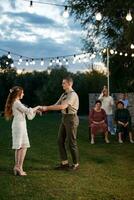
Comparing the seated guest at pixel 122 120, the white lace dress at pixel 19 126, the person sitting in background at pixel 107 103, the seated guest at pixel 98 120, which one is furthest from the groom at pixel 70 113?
the person sitting in background at pixel 107 103

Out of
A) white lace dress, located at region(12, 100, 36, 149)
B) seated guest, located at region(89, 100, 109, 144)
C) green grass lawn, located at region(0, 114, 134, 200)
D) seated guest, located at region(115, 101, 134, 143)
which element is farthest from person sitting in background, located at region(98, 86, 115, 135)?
white lace dress, located at region(12, 100, 36, 149)

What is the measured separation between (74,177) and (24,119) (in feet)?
4.73

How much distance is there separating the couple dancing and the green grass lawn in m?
0.30

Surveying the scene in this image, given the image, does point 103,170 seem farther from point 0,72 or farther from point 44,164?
point 0,72

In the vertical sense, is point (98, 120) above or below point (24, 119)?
below

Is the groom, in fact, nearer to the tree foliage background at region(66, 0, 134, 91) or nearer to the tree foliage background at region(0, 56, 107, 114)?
the tree foliage background at region(66, 0, 134, 91)

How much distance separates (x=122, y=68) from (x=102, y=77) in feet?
37.0

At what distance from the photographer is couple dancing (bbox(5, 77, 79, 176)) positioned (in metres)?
10.1

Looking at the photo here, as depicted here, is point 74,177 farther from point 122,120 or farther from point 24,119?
point 122,120

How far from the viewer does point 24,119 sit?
10.2 m

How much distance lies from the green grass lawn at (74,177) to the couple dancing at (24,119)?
0.99ft

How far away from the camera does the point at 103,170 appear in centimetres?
1055

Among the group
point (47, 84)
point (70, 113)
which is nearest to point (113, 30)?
point (70, 113)

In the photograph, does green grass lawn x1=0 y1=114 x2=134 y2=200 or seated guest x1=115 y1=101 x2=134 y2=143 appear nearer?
green grass lawn x1=0 y1=114 x2=134 y2=200
